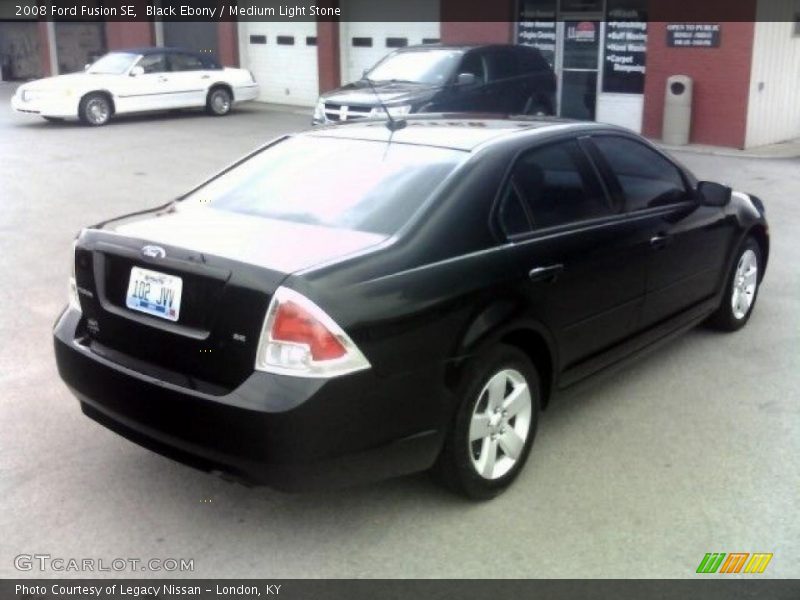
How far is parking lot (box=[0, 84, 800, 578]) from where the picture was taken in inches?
140

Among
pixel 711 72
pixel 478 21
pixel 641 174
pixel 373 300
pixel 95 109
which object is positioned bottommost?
pixel 95 109

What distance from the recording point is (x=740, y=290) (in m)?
6.11

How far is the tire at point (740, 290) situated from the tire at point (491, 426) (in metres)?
2.32

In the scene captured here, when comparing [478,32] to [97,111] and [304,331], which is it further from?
[304,331]

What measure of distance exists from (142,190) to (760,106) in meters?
9.64

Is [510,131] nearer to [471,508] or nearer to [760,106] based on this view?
[471,508]

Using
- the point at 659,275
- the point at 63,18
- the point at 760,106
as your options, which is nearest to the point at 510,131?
the point at 659,275

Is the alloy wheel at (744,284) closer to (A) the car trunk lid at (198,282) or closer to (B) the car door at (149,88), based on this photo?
(A) the car trunk lid at (198,282)

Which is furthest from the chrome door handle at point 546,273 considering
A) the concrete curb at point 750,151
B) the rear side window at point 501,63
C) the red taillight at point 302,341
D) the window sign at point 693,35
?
the window sign at point 693,35

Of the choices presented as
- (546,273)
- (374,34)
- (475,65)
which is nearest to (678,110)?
(475,65)

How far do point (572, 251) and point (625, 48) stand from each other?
1249 cm

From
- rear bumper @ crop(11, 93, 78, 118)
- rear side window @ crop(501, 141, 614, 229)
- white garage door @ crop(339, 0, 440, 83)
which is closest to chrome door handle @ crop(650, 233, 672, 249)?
rear side window @ crop(501, 141, 614, 229)

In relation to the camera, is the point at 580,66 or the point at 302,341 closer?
the point at 302,341

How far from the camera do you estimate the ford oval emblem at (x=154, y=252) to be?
3.63 meters
